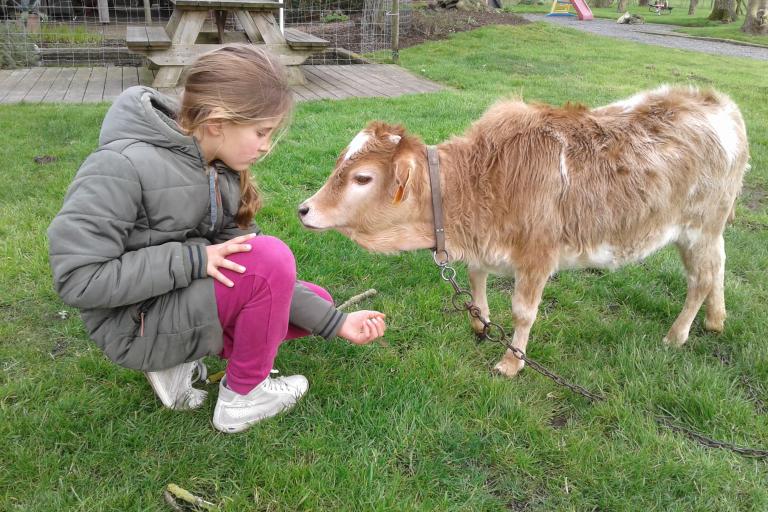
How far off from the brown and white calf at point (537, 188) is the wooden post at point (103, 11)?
14.4 metres

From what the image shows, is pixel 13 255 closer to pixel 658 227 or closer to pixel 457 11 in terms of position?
pixel 658 227

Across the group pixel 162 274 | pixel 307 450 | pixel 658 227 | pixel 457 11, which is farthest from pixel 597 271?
pixel 457 11

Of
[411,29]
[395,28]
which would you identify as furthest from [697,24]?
[395,28]

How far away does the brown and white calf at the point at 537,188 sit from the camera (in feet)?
9.02

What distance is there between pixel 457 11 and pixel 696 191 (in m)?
17.2

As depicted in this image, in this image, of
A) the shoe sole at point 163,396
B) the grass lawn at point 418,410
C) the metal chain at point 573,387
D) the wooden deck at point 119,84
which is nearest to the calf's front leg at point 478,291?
the grass lawn at point 418,410

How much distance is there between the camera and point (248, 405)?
2.46 m

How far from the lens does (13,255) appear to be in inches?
146

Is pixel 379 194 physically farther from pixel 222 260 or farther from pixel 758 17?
pixel 758 17

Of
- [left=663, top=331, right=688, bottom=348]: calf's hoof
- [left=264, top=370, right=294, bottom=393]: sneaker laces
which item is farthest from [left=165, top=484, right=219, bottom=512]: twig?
[left=663, top=331, right=688, bottom=348]: calf's hoof

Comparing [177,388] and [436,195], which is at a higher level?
[436,195]

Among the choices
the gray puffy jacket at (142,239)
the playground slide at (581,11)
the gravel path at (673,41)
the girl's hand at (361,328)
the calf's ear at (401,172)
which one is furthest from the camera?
the playground slide at (581,11)

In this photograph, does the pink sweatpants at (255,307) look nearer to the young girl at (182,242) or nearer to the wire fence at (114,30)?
the young girl at (182,242)

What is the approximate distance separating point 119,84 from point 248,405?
7.34 meters
